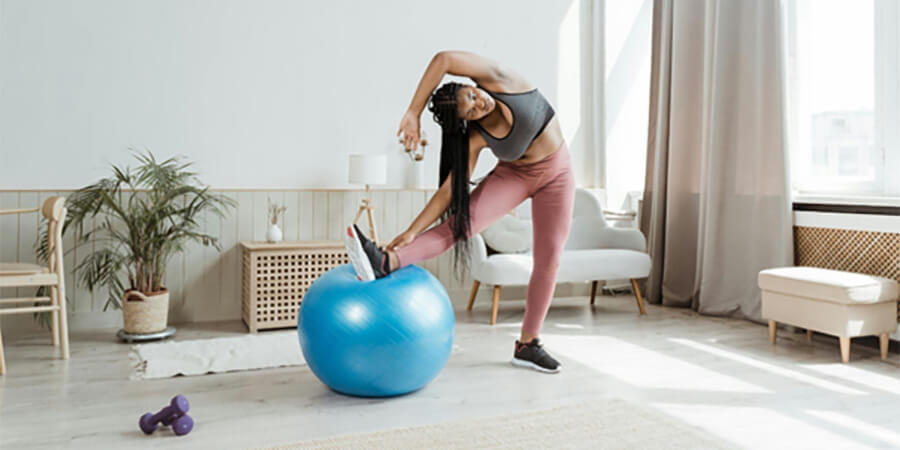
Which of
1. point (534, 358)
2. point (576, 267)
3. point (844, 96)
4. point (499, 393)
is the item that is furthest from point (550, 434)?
point (844, 96)

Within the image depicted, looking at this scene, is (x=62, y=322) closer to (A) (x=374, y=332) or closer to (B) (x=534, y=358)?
(A) (x=374, y=332)

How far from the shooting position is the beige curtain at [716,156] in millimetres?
3924

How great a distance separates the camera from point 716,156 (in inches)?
165

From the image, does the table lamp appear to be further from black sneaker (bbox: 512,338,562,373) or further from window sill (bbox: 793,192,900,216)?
window sill (bbox: 793,192,900,216)

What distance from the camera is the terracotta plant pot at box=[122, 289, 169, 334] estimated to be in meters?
3.59

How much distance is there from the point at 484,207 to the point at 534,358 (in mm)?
722

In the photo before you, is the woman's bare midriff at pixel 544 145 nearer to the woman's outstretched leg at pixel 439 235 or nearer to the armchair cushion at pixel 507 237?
the woman's outstretched leg at pixel 439 235

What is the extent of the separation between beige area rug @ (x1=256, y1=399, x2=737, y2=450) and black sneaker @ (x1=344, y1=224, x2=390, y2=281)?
572 mm

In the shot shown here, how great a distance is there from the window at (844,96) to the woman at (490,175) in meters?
1.87

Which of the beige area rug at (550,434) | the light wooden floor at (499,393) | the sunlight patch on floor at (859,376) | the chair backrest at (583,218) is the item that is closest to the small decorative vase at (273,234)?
the light wooden floor at (499,393)

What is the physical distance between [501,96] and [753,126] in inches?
84.7

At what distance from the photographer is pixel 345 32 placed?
4484mm

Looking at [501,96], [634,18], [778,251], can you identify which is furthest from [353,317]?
[634,18]

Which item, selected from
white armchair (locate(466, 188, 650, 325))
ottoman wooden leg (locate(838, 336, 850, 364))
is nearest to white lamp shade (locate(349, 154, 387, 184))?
white armchair (locate(466, 188, 650, 325))
